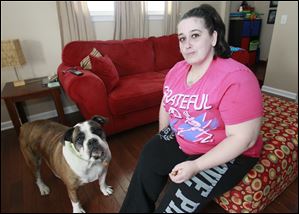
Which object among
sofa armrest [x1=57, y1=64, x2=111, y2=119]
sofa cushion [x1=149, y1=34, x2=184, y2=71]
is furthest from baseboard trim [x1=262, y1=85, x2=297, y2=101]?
sofa armrest [x1=57, y1=64, x2=111, y2=119]

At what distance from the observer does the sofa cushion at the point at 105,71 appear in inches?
74.5

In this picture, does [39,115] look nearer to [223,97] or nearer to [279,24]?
[223,97]

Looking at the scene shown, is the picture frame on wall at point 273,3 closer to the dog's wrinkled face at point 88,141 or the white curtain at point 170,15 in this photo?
the white curtain at point 170,15

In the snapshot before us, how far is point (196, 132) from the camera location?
3.05ft

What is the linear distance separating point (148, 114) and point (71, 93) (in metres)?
0.75

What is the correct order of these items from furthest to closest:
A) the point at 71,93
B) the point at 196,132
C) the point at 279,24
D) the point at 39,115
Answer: the point at 279,24 < the point at 39,115 < the point at 71,93 < the point at 196,132

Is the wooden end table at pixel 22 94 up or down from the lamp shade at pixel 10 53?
down

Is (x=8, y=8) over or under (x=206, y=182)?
over

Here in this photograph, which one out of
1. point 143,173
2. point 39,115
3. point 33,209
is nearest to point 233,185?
point 143,173

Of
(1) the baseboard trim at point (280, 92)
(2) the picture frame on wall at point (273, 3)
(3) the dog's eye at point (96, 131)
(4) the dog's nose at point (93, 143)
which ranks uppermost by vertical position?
(2) the picture frame on wall at point (273, 3)

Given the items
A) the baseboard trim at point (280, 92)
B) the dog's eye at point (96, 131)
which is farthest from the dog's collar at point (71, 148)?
the baseboard trim at point (280, 92)

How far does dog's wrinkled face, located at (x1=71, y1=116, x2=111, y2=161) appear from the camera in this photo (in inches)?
42.0

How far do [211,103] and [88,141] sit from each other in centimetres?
62

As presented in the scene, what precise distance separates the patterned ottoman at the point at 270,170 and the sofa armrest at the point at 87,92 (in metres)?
1.15
